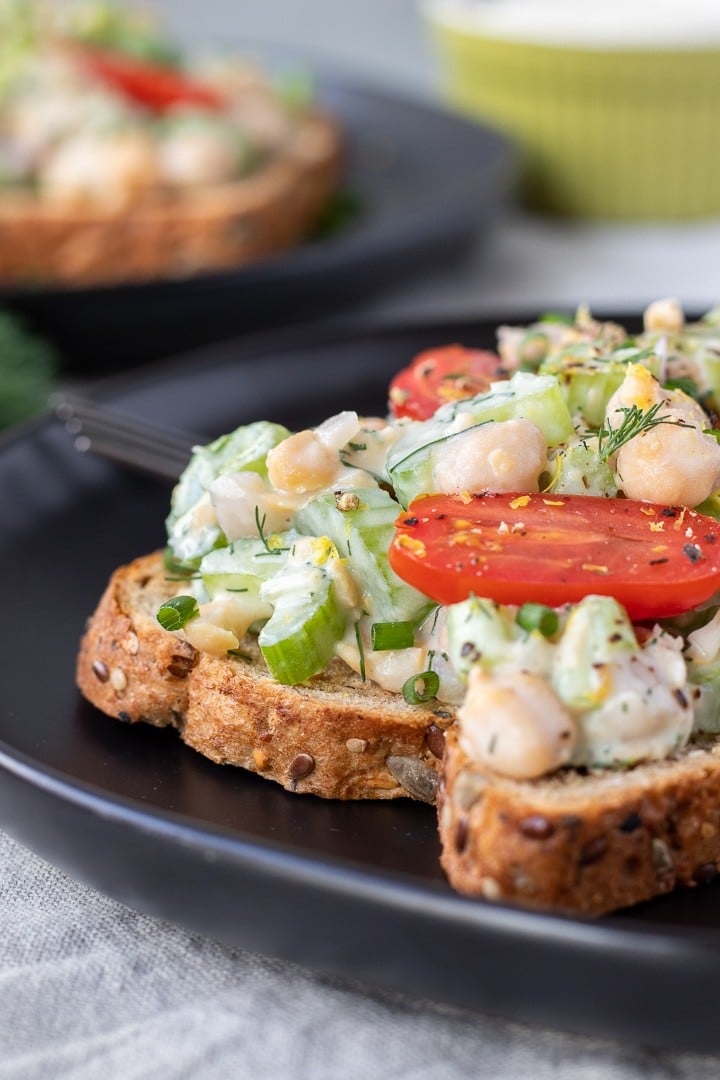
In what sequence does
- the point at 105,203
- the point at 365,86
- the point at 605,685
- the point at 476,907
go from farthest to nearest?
the point at 365,86 < the point at 105,203 < the point at 605,685 < the point at 476,907

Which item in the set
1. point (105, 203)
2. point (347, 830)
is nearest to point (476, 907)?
point (347, 830)

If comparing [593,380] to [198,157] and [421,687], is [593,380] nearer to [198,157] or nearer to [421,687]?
[421,687]

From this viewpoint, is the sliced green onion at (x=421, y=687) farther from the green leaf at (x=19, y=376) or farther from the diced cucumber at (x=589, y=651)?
the green leaf at (x=19, y=376)

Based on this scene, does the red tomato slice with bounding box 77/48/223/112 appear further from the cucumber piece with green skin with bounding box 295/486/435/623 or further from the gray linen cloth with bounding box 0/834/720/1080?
the gray linen cloth with bounding box 0/834/720/1080

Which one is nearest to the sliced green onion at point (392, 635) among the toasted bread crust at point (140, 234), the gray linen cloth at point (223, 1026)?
the gray linen cloth at point (223, 1026)

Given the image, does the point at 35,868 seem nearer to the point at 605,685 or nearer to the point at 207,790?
the point at 207,790
